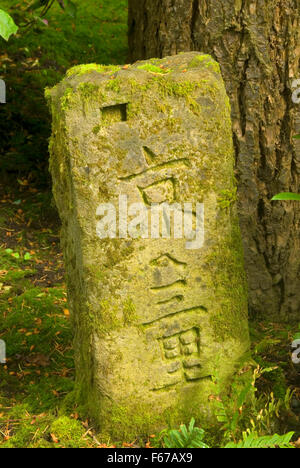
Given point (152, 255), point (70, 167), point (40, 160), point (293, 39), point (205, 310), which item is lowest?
point (205, 310)

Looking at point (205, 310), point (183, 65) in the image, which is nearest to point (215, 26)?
point (183, 65)

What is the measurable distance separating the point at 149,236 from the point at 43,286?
2077 millimetres

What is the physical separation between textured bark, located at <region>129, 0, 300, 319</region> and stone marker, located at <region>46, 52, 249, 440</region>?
2.92 ft

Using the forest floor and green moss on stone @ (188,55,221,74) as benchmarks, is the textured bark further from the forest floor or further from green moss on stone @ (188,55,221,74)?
green moss on stone @ (188,55,221,74)

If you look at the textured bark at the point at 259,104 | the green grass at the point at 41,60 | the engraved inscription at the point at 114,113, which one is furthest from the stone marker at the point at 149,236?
the green grass at the point at 41,60

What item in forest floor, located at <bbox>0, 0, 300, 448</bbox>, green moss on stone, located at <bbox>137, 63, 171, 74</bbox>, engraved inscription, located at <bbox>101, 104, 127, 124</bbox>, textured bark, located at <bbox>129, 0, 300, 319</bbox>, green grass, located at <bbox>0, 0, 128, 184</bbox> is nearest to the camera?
engraved inscription, located at <bbox>101, 104, 127, 124</bbox>

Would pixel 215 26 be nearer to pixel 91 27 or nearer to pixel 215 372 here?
pixel 215 372

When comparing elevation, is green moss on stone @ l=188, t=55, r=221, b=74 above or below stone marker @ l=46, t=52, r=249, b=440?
above

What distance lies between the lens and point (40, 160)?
6230mm

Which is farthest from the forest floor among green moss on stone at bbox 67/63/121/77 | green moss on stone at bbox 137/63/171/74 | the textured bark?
green moss on stone at bbox 67/63/121/77

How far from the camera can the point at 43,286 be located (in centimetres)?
458

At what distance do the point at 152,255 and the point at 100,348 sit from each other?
521 millimetres

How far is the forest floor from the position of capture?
3.04m

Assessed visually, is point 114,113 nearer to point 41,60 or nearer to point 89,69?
point 89,69
